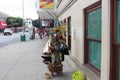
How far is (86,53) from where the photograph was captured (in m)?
→ 8.23

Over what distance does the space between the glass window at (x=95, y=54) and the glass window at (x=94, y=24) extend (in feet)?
0.73

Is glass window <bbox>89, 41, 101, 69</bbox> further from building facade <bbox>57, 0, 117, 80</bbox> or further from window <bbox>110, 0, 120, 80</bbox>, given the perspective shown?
window <bbox>110, 0, 120, 80</bbox>

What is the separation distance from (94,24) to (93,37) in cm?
38

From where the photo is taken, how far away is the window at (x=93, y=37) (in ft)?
22.3

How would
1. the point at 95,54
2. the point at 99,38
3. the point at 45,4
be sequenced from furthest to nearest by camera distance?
the point at 45,4 < the point at 95,54 < the point at 99,38

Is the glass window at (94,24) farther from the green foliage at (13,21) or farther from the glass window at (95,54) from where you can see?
the green foliage at (13,21)

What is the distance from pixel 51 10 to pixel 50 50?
16.5 meters

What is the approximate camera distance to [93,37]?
7.39 meters

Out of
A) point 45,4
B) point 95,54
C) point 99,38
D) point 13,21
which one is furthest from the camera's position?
point 13,21

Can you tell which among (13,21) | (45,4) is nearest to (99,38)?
(45,4)

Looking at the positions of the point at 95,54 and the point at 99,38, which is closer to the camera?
the point at 99,38

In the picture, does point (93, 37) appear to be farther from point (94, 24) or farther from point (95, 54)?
point (95, 54)

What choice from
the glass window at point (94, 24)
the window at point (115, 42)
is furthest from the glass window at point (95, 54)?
the window at point (115, 42)

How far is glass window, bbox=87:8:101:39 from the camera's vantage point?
679 centimetres
